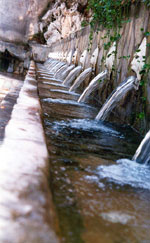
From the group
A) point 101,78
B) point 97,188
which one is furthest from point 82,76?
point 97,188

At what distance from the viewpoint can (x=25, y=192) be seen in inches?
30.7

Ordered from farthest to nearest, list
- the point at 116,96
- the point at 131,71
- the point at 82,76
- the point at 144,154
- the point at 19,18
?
1. the point at 19,18
2. the point at 82,76
3. the point at 131,71
4. the point at 116,96
5. the point at 144,154

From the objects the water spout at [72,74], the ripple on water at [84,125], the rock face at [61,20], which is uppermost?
the rock face at [61,20]

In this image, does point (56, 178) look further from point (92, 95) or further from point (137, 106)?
point (92, 95)

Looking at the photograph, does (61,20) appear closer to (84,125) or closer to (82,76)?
(82,76)

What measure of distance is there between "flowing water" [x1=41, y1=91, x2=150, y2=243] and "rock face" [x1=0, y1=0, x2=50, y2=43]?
76.6 feet

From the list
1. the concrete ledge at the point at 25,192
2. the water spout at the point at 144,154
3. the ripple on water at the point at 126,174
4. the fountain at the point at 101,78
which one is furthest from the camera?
the fountain at the point at 101,78

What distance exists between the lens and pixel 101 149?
195 centimetres

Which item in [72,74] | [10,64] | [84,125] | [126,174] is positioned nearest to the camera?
[126,174]

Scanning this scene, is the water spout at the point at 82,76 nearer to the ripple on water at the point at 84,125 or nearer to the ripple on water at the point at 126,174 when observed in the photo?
the ripple on water at the point at 84,125

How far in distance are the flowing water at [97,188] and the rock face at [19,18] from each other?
23352mm

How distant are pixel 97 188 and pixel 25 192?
0.57 m

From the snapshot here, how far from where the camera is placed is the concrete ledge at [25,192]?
0.60m

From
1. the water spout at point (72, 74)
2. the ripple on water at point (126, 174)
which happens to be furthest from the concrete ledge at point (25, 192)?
the water spout at point (72, 74)
